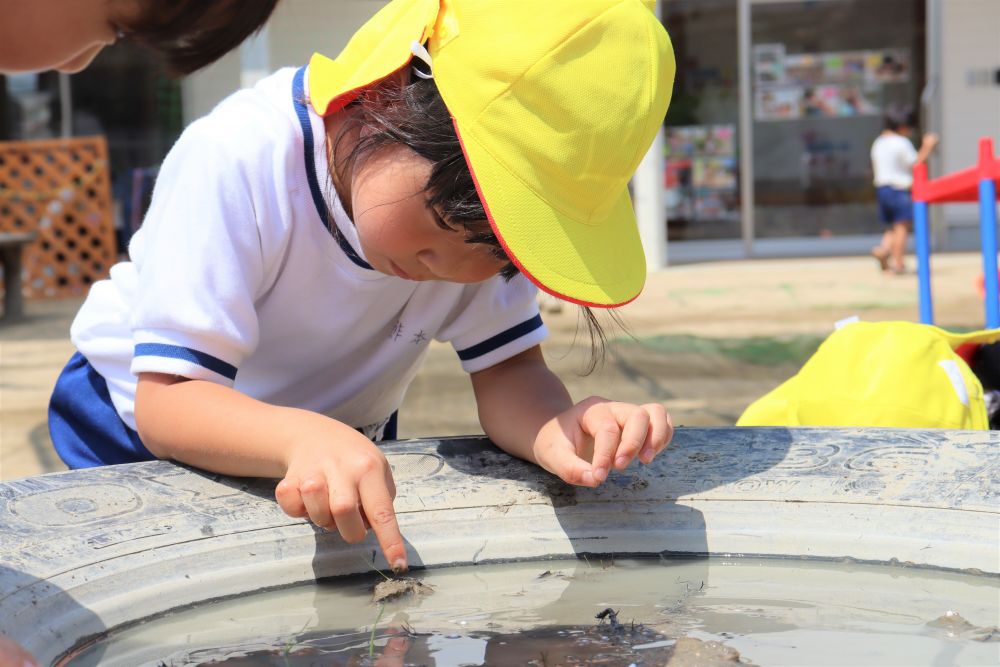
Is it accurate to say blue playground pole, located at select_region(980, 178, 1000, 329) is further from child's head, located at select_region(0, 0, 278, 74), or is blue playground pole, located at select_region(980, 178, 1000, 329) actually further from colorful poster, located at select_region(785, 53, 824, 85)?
colorful poster, located at select_region(785, 53, 824, 85)

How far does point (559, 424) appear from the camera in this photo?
1243 mm

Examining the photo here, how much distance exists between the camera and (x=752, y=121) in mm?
9461

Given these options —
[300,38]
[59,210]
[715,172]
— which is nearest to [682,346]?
[300,38]

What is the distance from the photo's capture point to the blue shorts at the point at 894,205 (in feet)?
25.1

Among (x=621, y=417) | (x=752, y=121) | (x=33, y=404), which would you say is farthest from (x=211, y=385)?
(x=752, y=121)

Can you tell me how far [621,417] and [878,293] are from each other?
542cm

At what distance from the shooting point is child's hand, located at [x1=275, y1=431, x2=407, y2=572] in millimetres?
1015

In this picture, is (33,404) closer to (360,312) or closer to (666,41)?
(360,312)

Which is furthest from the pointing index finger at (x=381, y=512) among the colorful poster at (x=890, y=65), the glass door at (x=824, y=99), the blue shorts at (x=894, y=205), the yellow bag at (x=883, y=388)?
the colorful poster at (x=890, y=65)

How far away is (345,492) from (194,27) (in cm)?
40

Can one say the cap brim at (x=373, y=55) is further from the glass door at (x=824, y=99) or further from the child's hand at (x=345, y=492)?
the glass door at (x=824, y=99)

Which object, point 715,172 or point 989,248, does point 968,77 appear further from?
point 989,248

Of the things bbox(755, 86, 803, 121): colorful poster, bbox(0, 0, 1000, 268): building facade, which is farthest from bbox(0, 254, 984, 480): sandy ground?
bbox(755, 86, 803, 121): colorful poster

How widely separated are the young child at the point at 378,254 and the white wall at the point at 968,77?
840 cm
